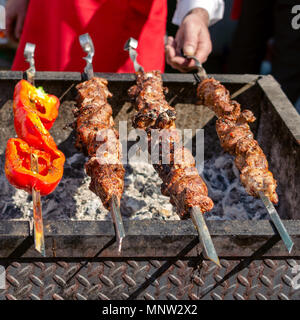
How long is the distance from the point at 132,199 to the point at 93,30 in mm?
1681

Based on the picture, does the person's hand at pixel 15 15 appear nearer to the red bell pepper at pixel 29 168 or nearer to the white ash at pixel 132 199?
the white ash at pixel 132 199

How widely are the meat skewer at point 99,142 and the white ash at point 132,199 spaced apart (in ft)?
1.65

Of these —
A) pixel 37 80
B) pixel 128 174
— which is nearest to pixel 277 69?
pixel 128 174

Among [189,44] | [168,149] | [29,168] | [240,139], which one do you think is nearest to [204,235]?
[168,149]

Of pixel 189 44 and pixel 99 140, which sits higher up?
pixel 189 44

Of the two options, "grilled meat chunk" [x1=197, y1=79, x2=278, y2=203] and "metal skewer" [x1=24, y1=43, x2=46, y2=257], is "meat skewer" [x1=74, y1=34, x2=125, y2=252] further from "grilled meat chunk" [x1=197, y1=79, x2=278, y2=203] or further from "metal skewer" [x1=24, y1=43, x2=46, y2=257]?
"grilled meat chunk" [x1=197, y1=79, x2=278, y2=203]

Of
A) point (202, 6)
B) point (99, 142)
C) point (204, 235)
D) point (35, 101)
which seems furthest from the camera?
point (202, 6)

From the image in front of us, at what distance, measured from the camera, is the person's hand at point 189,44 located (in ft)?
10.3

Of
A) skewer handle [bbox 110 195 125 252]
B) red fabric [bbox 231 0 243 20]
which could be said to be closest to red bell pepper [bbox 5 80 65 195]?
skewer handle [bbox 110 195 125 252]

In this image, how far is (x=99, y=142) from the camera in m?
2.21

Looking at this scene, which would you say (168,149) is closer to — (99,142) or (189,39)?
(99,142)

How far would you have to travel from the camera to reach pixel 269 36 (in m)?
6.50

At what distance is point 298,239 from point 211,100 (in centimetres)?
128

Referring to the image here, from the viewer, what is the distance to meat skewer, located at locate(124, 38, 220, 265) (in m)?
1.82
